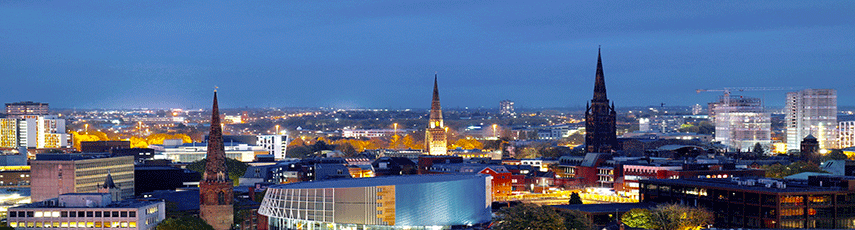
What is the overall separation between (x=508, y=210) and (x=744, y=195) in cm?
2293

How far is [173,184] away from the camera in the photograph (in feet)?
445

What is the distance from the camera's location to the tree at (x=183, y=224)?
90.4m

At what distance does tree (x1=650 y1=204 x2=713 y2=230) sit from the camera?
87938 mm

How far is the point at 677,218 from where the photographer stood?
88.4 m

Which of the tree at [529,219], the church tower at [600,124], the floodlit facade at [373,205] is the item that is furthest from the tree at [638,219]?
the church tower at [600,124]

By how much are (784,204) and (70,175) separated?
73.0 meters

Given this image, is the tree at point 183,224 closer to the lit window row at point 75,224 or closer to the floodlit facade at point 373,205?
the lit window row at point 75,224

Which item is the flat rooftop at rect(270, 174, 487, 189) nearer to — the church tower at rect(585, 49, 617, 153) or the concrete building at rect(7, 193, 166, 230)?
the concrete building at rect(7, 193, 166, 230)

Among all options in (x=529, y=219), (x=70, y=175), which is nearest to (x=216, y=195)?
(x=529, y=219)

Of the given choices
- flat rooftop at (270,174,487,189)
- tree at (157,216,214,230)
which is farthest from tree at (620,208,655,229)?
tree at (157,216,214,230)

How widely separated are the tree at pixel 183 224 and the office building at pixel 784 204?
41.0 meters

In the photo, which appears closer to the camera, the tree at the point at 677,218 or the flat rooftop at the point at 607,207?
the tree at the point at 677,218

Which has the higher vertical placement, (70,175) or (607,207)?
(70,175)

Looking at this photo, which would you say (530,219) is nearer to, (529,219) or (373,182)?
(529,219)
